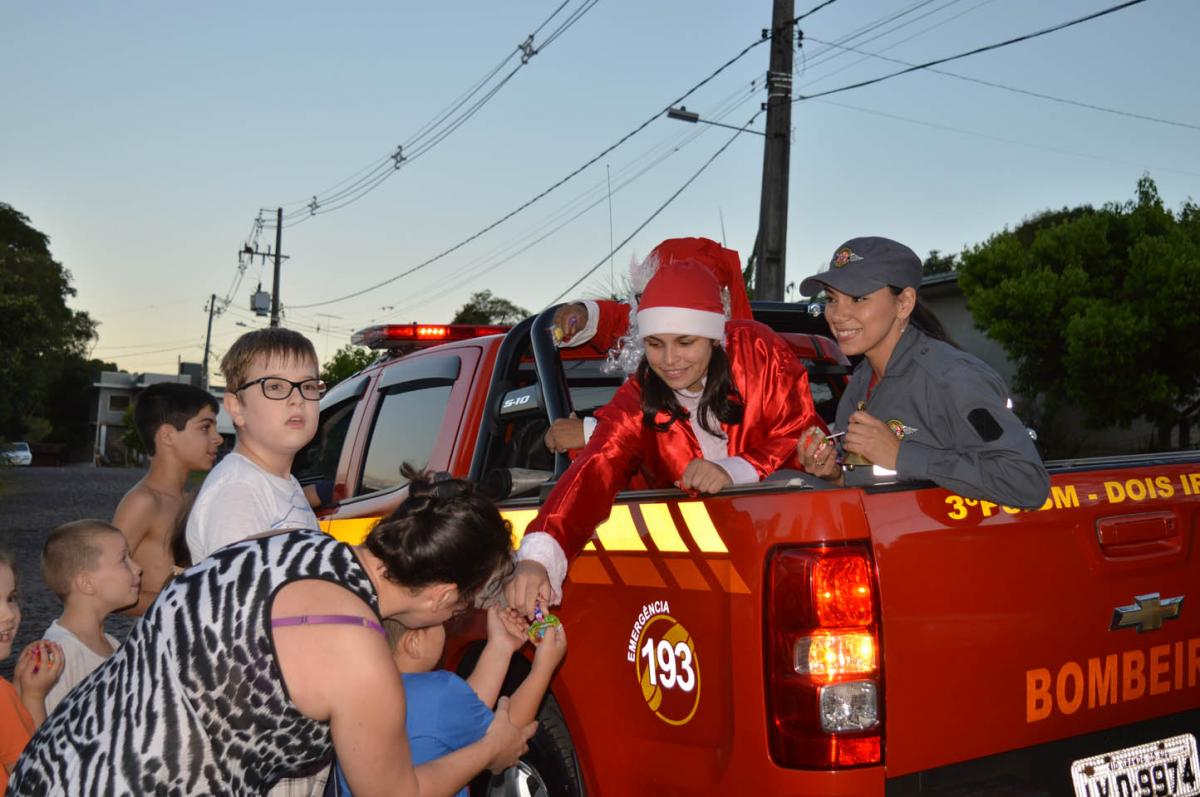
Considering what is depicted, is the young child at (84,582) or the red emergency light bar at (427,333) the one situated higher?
the red emergency light bar at (427,333)

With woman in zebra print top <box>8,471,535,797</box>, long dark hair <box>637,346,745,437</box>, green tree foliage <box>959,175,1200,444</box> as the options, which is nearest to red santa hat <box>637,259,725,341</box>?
long dark hair <box>637,346,745,437</box>

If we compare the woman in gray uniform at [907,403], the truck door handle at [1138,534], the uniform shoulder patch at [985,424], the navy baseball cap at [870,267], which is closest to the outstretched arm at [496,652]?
the woman in gray uniform at [907,403]

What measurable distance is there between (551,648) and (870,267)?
1412 mm

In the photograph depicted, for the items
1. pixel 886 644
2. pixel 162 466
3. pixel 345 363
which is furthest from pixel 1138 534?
pixel 345 363

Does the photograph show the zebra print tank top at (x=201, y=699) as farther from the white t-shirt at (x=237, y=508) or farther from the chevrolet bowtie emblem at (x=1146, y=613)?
the chevrolet bowtie emblem at (x=1146, y=613)

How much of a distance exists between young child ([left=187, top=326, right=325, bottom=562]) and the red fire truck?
0.81 meters

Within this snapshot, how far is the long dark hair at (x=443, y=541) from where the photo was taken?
2184 millimetres

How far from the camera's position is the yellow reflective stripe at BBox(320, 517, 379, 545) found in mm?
3996

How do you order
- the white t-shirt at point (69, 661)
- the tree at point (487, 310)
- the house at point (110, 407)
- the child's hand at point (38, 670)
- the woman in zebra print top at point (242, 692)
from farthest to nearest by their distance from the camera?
the house at point (110, 407)
the tree at point (487, 310)
the white t-shirt at point (69, 661)
the child's hand at point (38, 670)
the woman in zebra print top at point (242, 692)

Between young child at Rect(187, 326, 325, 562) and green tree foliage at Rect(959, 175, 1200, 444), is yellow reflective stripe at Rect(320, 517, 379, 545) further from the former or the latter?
green tree foliage at Rect(959, 175, 1200, 444)

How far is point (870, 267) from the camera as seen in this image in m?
3.12

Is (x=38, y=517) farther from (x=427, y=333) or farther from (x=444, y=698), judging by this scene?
(x=444, y=698)

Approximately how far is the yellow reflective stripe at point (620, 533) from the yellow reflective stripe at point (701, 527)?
0.20m

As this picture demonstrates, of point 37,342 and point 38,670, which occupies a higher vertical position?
point 37,342
